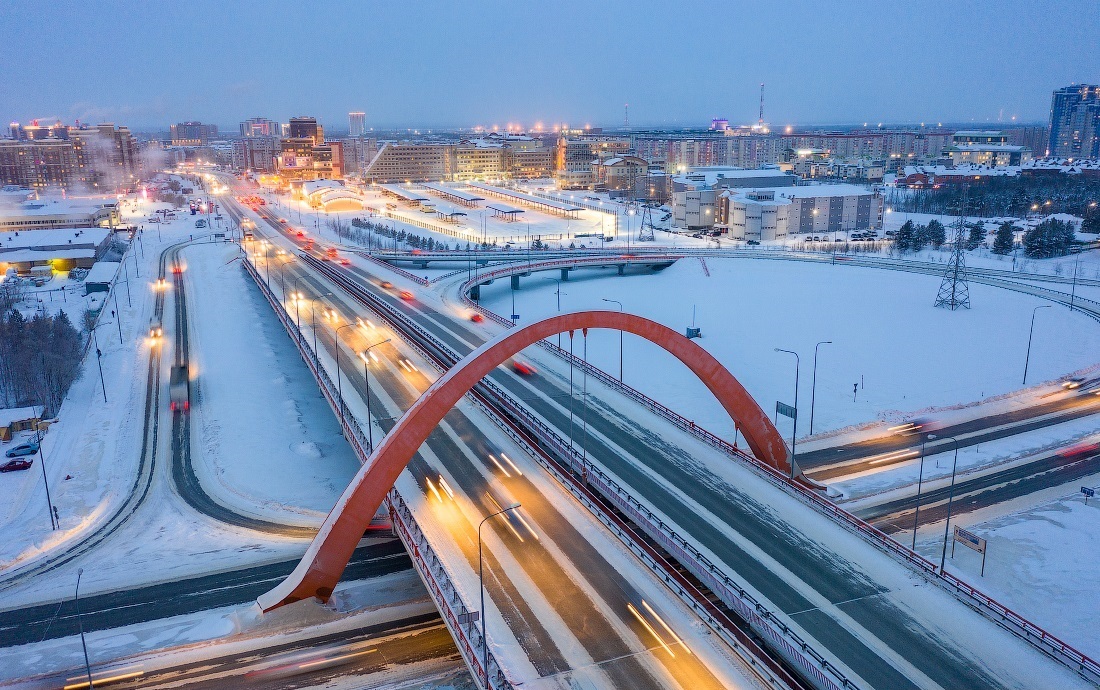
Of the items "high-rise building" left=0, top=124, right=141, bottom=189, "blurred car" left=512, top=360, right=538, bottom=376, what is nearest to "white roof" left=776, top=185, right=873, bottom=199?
"blurred car" left=512, top=360, right=538, bottom=376

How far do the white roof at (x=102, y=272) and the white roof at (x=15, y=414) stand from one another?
36.2 meters

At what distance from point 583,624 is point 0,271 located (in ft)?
301

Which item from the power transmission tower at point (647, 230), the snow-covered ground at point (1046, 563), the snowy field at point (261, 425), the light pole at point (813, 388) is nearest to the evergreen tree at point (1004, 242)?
the power transmission tower at point (647, 230)

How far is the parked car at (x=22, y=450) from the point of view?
36.4 metres

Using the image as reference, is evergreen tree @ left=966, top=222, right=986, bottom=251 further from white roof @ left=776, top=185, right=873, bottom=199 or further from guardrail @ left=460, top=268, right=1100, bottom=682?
guardrail @ left=460, top=268, right=1100, bottom=682

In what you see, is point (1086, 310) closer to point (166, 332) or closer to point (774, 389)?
point (774, 389)

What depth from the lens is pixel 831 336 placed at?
5391 centimetres

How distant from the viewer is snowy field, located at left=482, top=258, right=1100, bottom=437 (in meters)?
41.6

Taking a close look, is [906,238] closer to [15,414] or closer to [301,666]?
[301,666]

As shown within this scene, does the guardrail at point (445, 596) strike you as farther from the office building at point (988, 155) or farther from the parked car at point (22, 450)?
the office building at point (988, 155)

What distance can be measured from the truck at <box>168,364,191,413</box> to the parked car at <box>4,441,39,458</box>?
6.90 meters

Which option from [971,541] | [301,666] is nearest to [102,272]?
[301,666]

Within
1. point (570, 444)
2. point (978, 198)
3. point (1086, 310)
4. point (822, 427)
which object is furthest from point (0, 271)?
point (978, 198)

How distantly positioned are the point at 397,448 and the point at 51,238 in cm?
9552
